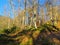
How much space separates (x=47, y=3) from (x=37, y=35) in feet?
70.5

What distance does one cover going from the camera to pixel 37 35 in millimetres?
20453

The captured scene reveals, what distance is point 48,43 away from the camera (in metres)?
→ 17.3

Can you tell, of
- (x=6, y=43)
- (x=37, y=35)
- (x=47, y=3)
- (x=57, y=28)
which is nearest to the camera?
(x=6, y=43)

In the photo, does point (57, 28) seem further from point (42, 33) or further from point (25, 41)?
point (25, 41)

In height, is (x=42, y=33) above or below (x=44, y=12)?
below

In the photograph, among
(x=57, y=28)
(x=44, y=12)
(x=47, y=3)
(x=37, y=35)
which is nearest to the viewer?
(x=37, y=35)

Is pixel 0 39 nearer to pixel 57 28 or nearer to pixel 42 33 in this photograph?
pixel 42 33

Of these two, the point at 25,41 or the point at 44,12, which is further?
the point at 44,12

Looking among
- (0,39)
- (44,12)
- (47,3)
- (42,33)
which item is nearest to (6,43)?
(0,39)

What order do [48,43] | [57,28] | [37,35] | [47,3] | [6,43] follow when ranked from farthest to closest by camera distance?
[47,3] → [57,28] → [37,35] → [6,43] → [48,43]

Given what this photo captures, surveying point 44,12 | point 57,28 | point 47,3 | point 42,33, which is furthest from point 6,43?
point 44,12

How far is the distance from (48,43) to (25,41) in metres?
2.42

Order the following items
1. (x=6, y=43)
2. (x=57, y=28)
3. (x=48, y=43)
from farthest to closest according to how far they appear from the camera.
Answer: (x=57, y=28), (x=6, y=43), (x=48, y=43)

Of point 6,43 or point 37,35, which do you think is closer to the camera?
point 6,43
